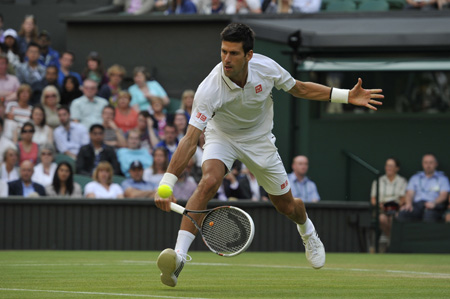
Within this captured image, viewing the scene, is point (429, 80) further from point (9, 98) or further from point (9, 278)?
point (9, 278)

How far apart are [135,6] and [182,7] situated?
1102mm

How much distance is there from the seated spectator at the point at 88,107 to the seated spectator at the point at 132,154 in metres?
0.89

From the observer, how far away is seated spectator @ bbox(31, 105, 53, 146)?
14.7 metres

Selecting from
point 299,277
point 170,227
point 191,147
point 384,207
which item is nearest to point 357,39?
point 384,207

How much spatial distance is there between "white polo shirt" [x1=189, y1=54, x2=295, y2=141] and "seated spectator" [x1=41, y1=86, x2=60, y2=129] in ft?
25.8

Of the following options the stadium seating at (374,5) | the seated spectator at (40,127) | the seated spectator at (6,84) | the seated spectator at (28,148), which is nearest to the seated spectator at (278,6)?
the stadium seating at (374,5)

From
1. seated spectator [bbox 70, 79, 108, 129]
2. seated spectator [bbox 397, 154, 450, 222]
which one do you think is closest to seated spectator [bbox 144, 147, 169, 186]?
seated spectator [bbox 70, 79, 108, 129]

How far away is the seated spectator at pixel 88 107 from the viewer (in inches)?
608

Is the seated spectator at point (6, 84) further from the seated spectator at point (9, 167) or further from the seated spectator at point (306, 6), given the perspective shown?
the seated spectator at point (306, 6)

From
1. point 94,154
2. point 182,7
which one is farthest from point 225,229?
point 182,7

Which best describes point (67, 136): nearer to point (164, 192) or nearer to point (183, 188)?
point (183, 188)

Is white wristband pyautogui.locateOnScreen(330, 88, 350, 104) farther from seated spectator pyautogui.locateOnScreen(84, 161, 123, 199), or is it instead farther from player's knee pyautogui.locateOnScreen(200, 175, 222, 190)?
seated spectator pyautogui.locateOnScreen(84, 161, 123, 199)

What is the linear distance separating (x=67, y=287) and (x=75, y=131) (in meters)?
8.30

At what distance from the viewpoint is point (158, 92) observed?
16297 millimetres
